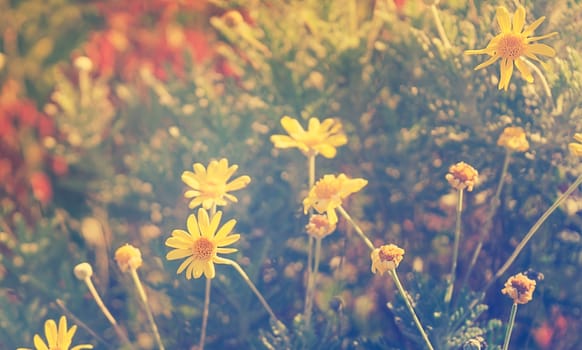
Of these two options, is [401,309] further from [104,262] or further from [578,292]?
[104,262]

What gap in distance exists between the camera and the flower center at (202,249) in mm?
724

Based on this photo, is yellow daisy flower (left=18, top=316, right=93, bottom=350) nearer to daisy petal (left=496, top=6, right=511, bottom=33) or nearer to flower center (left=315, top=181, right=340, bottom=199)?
flower center (left=315, top=181, right=340, bottom=199)

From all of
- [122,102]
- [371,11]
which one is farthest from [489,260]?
[122,102]

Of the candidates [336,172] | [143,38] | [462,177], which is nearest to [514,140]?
[462,177]

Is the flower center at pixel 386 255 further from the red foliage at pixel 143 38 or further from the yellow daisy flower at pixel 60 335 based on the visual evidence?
the red foliage at pixel 143 38

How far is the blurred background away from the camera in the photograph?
0.83 metres

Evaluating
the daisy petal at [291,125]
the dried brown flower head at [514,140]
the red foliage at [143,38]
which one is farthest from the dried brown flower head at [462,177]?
the red foliage at [143,38]

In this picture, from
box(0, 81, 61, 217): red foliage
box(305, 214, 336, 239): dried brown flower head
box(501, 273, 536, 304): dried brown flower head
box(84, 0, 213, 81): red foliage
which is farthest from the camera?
box(84, 0, 213, 81): red foliage

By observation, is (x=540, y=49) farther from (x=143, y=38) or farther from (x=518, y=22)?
(x=143, y=38)

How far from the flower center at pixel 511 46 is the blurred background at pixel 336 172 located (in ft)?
0.18

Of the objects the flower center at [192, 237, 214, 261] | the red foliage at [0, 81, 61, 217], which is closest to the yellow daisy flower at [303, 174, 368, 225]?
the flower center at [192, 237, 214, 261]

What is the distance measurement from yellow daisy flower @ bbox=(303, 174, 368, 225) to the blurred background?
5.2 inches

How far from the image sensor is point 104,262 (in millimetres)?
1073

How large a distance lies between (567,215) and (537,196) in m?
0.04
